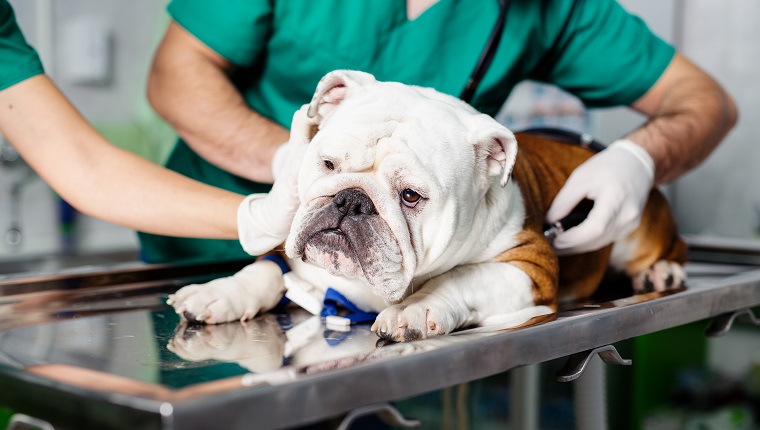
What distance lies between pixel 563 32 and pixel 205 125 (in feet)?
2.25

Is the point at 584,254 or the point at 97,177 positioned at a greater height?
the point at 97,177

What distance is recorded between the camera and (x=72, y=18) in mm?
2672

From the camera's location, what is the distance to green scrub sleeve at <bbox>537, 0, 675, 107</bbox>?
1.51 metres

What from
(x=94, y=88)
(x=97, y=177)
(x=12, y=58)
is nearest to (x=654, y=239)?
(x=97, y=177)

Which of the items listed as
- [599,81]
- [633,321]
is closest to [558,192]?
[633,321]

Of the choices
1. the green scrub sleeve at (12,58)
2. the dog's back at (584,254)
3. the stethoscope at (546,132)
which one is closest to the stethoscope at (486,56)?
the stethoscope at (546,132)

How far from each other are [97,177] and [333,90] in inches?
A: 14.7

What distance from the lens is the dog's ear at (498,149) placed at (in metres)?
0.91

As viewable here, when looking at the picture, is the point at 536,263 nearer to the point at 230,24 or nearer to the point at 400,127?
the point at 400,127

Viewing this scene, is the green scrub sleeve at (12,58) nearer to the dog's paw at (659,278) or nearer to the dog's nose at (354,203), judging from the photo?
the dog's nose at (354,203)

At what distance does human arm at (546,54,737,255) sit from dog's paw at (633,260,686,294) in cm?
10

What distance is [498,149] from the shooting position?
0.94 meters

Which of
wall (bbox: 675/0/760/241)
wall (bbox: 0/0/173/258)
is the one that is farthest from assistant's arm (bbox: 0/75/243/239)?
wall (bbox: 675/0/760/241)

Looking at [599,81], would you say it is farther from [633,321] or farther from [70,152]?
[70,152]
